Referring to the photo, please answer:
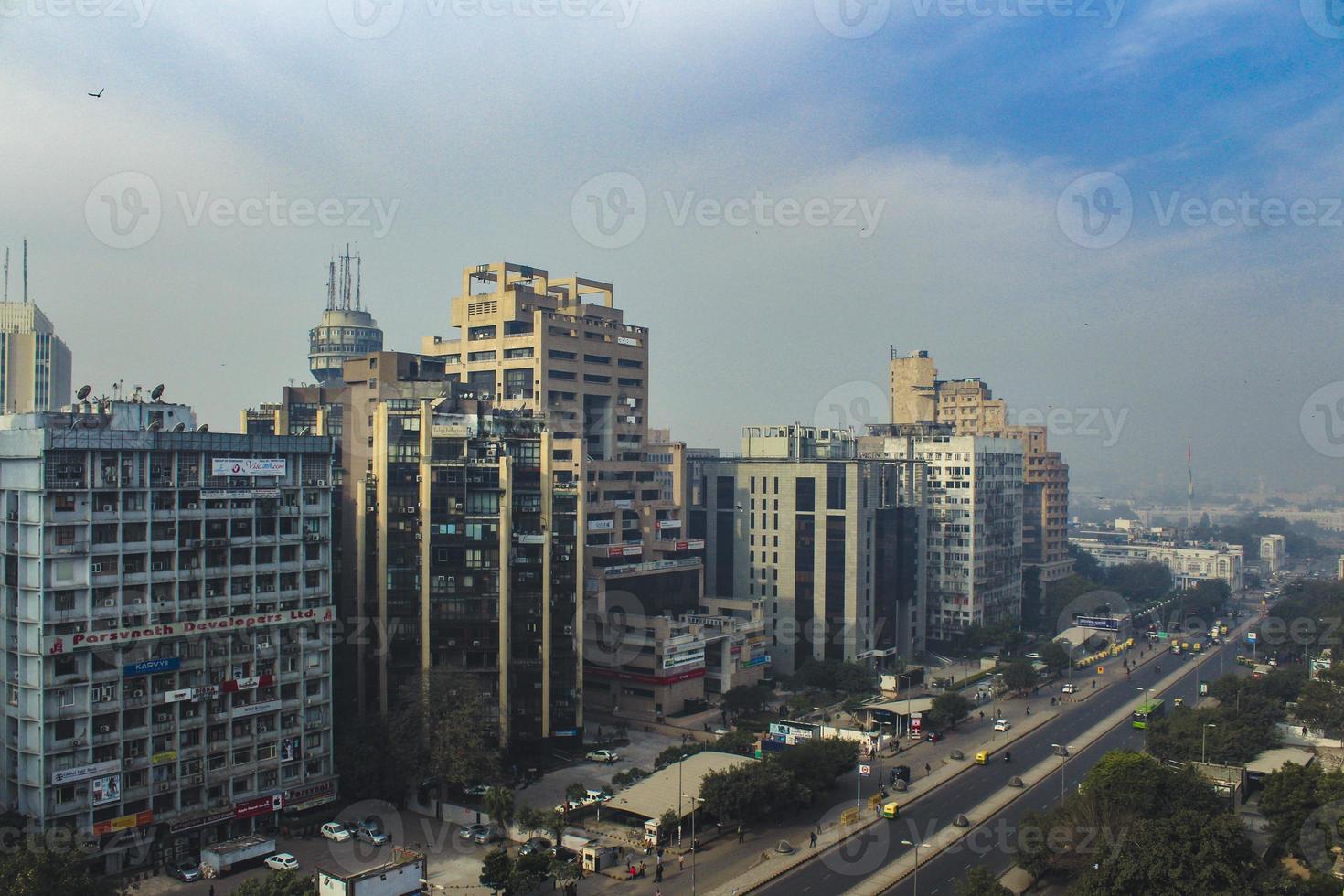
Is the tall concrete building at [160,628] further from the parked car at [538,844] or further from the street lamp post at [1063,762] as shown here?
the street lamp post at [1063,762]

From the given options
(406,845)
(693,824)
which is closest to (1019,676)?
(693,824)

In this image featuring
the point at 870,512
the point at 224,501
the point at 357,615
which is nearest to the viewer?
the point at 224,501

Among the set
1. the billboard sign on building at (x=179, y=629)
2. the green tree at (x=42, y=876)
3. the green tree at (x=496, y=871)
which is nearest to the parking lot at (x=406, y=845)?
the green tree at (x=496, y=871)

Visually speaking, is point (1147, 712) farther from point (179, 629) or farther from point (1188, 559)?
point (1188, 559)

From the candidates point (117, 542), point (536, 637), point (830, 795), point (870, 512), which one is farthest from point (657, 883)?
point (870, 512)

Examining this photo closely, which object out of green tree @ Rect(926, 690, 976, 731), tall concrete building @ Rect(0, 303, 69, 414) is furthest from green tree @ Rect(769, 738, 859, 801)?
tall concrete building @ Rect(0, 303, 69, 414)

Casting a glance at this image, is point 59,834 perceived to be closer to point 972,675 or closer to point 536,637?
point 536,637
